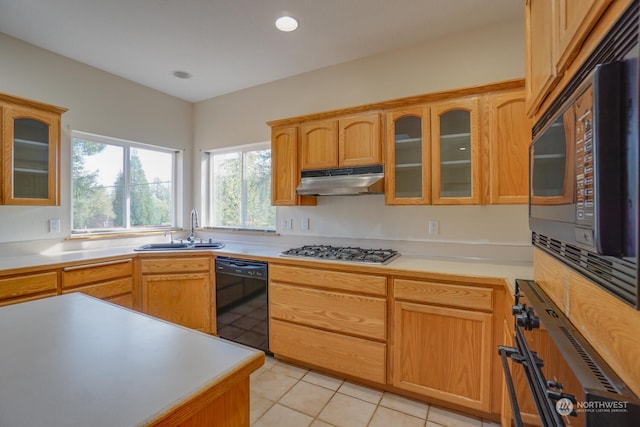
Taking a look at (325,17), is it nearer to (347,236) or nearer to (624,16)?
(347,236)

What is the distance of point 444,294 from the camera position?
182cm

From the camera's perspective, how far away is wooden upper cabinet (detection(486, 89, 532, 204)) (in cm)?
188

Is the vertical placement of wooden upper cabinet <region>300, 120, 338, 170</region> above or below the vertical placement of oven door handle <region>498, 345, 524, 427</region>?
above

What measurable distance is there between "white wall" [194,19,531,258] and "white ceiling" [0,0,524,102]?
4.8 inches

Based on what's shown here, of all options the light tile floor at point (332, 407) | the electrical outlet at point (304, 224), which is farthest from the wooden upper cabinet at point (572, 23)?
the electrical outlet at point (304, 224)

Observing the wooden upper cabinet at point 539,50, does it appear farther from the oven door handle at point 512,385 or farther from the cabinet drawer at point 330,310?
the cabinet drawer at point 330,310

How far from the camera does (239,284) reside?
104 inches

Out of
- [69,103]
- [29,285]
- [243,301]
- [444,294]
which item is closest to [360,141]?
[444,294]

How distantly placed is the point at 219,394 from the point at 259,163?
9.86 ft

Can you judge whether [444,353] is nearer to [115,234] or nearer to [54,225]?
[115,234]

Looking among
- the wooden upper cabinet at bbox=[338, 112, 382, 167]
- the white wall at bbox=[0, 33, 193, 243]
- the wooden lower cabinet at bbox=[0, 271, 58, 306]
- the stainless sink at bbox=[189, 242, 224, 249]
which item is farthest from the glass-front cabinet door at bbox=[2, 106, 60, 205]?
the wooden upper cabinet at bbox=[338, 112, 382, 167]

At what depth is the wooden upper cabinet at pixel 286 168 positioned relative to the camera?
8.86ft

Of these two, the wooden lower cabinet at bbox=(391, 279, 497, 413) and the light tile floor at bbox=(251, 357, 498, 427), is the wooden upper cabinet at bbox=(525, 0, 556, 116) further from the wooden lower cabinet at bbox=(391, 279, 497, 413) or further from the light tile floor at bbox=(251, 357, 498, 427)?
the light tile floor at bbox=(251, 357, 498, 427)

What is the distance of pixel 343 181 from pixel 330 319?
1100 millimetres
